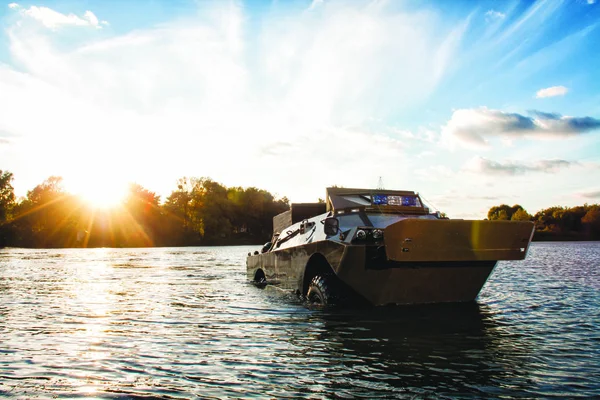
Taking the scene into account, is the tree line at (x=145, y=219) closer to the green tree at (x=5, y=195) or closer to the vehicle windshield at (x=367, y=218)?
the green tree at (x=5, y=195)

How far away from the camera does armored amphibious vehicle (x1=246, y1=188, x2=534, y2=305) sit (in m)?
8.20

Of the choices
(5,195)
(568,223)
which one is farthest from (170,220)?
(568,223)

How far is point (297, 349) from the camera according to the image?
21.2 ft

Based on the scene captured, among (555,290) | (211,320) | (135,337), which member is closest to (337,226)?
(211,320)

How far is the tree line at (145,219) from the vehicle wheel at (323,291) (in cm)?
8300

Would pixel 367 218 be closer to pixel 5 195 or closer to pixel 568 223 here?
pixel 5 195

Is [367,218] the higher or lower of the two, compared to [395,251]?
higher

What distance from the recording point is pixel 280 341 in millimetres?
6934

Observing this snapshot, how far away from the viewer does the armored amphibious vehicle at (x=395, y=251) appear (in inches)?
323

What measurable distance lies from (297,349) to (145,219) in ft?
308

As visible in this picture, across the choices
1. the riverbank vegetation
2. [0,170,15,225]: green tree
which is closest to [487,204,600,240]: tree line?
the riverbank vegetation

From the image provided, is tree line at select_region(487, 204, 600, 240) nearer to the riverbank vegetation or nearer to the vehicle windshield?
the riverbank vegetation

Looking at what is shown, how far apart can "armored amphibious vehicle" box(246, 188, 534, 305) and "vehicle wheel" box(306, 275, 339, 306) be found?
2 cm

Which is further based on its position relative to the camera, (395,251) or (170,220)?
(170,220)
